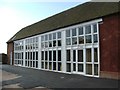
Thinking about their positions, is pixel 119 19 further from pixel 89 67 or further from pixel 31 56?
pixel 31 56

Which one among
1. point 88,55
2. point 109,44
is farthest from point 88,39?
point 109,44

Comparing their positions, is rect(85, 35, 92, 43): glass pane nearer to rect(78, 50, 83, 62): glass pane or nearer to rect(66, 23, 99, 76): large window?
rect(66, 23, 99, 76): large window

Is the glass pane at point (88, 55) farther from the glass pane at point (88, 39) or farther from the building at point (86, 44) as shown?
the glass pane at point (88, 39)

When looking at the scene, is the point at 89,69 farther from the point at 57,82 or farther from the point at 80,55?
the point at 57,82

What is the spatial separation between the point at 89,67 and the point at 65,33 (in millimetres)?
4894

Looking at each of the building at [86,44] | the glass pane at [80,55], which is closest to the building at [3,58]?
the building at [86,44]

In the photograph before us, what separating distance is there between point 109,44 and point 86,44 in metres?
2.45

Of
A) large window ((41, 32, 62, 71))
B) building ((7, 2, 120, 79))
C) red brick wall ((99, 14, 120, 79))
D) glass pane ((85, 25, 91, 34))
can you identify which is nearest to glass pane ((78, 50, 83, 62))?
building ((7, 2, 120, 79))

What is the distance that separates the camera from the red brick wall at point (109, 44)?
13.4m

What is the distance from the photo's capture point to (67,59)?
18.0 meters

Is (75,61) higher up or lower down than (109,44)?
lower down

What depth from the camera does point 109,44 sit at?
13.9m

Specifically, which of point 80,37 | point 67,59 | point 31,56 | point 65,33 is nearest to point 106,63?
point 80,37

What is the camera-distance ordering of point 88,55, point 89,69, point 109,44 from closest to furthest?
point 109,44, point 89,69, point 88,55
